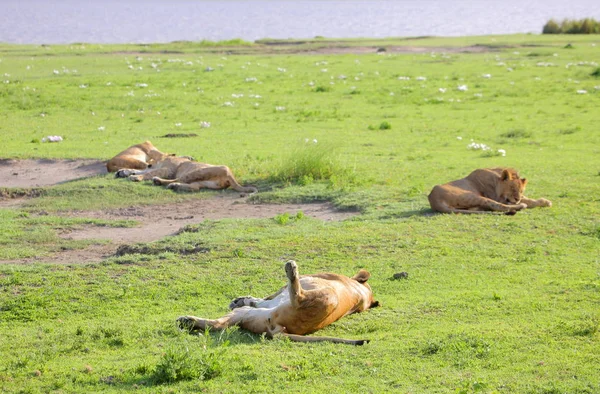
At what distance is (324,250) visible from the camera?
10.0 m

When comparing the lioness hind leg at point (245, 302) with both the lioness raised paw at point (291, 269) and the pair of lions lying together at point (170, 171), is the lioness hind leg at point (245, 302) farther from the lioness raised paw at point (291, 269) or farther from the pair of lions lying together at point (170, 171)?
the pair of lions lying together at point (170, 171)

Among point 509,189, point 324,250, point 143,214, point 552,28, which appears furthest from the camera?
point 552,28

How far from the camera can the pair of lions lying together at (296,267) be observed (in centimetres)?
693

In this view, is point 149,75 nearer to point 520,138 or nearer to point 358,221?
point 520,138

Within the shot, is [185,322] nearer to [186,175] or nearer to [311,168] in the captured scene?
[186,175]

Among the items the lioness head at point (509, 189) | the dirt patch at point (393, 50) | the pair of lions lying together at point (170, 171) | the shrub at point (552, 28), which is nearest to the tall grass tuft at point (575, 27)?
the shrub at point (552, 28)

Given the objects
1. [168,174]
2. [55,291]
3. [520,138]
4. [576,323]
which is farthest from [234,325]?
[520,138]

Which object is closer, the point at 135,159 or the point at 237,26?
the point at 135,159

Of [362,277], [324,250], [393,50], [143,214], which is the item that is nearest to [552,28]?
[393,50]

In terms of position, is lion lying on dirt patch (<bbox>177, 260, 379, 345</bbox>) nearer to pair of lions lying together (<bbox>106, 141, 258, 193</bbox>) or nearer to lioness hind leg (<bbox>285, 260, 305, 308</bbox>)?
lioness hind leg (<bbox>285, 260, 305, 308</bbox>)

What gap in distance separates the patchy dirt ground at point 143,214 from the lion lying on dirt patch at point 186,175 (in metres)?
0.23

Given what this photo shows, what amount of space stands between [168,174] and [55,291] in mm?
6344

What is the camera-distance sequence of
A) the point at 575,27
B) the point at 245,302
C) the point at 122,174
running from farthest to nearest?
the point at 575,27 < the point at 122,174 < the point at 245,302

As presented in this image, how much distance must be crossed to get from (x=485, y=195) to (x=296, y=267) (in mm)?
6400
